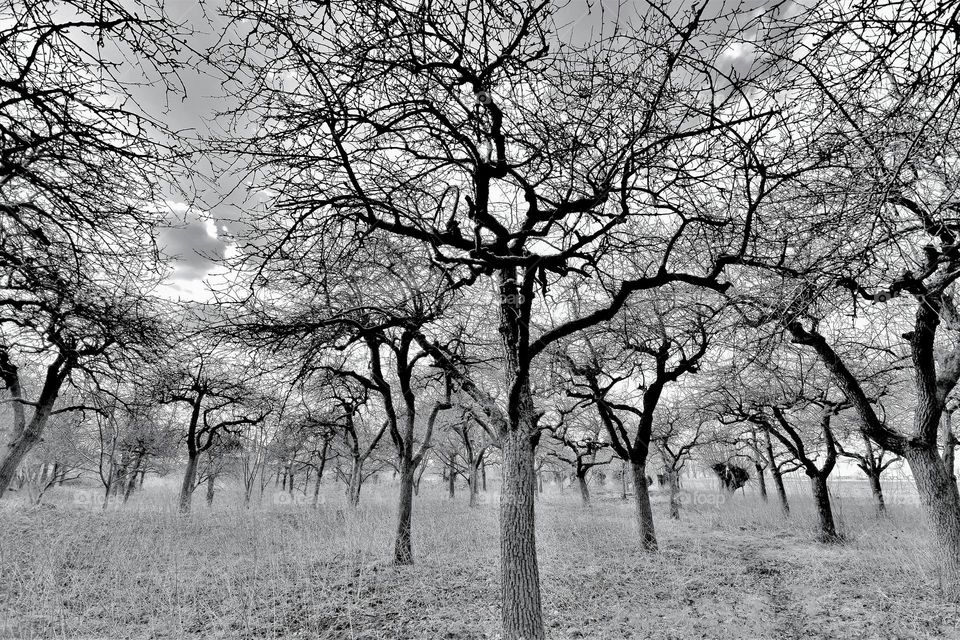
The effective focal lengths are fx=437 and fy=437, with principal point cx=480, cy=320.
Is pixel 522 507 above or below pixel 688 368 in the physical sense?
below

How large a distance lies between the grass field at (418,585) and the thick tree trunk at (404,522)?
1.08 ft

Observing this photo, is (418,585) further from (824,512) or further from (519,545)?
(824,512)

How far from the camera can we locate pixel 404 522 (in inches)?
345

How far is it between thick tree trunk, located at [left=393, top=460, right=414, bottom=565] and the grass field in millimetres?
328

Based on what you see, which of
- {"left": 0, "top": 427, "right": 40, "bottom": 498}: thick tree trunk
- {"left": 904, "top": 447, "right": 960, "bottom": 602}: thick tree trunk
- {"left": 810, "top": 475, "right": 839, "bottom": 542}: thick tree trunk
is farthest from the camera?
{"left": 810, "top": 475, "right": 839, "bottom": 542}: thick tree trunk

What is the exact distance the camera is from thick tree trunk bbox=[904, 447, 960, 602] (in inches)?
264

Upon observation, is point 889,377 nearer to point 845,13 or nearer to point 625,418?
point 845,13

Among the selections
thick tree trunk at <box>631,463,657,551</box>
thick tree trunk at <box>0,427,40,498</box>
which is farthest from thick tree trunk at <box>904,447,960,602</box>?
thick tree trunk at <box>0,427,40,498</box>

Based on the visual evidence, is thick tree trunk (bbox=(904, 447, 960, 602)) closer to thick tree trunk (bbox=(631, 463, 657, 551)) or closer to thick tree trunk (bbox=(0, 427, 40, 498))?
thick tree trunk (bbox=(631, 463, 657, 551))

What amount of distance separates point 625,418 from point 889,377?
16739 millimetres

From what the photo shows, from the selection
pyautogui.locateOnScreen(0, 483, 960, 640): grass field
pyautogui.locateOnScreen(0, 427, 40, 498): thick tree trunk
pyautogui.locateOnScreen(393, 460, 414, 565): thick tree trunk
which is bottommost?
pyautogui.locateOnScreen(0, 483, 960, 640): grass field

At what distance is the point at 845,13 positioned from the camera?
2355mm

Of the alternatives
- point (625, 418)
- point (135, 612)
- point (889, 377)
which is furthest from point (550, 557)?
point (625, 418)

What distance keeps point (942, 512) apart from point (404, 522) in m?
9.00
